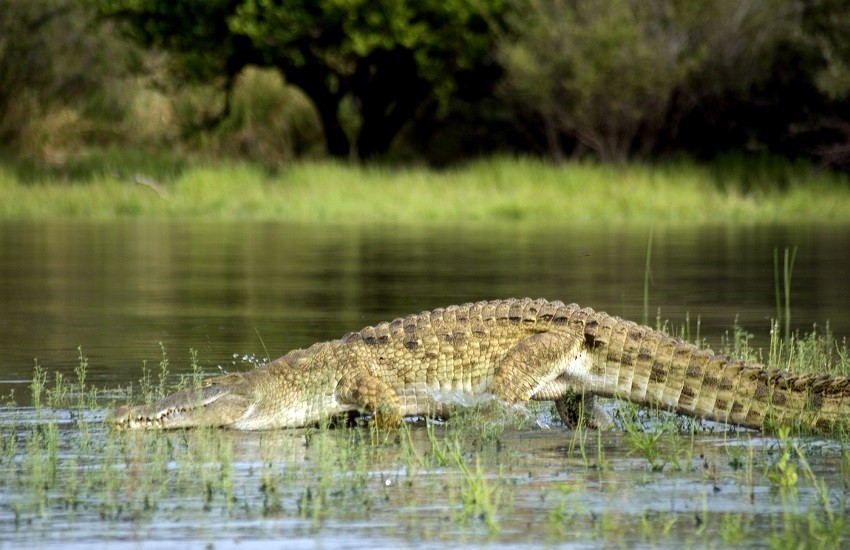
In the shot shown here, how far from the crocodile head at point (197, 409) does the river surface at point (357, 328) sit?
0.13 m

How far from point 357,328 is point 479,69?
26.0 meters

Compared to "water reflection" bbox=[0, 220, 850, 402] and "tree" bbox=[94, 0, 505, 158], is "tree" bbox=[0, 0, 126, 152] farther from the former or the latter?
"water reflection" bbox=[0, 220, 850, 402]

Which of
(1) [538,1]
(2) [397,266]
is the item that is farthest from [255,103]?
(2) [397,266]

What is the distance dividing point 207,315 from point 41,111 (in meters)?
30.6

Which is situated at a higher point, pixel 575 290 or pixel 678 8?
pixel 678 8

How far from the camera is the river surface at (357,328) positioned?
6.72m

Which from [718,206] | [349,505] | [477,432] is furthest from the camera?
[718,206]

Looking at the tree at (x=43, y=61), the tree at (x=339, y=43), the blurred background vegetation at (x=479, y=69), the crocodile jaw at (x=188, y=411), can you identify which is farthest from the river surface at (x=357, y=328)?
the tree at (x=43, y=61)

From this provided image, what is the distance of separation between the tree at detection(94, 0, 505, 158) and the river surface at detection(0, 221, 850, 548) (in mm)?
8834

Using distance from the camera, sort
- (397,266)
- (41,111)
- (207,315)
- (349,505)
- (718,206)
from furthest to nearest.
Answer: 1. (41,111)
2. (718,206)
3. (397,266)
4. (207,315)
5. (349,505)

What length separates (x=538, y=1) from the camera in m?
35.0

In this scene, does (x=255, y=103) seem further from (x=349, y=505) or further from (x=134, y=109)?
(x=349, y=505)

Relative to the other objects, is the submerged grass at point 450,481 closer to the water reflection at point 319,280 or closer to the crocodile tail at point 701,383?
the crocodile tail at point 701,383

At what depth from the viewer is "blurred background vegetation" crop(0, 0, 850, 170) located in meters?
34.6
